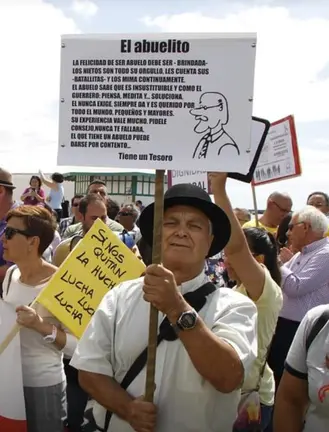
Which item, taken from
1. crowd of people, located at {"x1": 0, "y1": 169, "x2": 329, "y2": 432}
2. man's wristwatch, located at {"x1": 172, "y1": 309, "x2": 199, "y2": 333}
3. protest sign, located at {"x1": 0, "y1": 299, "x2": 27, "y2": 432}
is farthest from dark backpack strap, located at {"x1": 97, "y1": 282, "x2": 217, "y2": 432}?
protest sign, located at {"x1": 0, "y1": 299, "x2": 27, "y2": 432}

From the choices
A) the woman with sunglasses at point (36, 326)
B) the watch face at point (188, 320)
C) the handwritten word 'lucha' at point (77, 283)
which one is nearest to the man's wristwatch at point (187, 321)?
the watch face at point (188, 320)

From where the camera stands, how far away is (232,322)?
2090mm

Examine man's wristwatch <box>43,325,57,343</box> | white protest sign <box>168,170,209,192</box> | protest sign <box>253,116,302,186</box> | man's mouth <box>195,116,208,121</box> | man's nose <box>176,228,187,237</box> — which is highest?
protest sign <box>253,116,302,186</box>

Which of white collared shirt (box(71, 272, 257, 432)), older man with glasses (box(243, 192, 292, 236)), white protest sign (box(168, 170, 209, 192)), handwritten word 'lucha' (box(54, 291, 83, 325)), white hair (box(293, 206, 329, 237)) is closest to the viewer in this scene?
white collared shirt (box(71, 272, 257, 432))

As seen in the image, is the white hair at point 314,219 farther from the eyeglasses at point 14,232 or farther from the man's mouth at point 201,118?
the man's mouth at point 201,118

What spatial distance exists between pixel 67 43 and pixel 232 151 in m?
0.79

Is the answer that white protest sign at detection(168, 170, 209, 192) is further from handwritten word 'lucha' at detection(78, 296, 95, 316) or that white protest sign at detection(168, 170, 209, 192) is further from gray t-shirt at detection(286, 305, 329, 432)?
gray t-shirt at detection(286, 305, 329, 432)

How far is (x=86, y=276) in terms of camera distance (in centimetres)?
327

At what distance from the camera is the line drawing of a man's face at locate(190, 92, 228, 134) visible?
2092 millimetres

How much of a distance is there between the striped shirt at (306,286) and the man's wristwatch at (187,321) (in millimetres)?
2389

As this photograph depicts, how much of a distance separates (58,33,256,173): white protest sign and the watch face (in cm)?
57

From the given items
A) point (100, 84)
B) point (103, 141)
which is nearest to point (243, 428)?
point (103, 141)

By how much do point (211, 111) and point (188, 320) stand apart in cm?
78

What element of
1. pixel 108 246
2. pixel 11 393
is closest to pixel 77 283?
pixel 108 246
